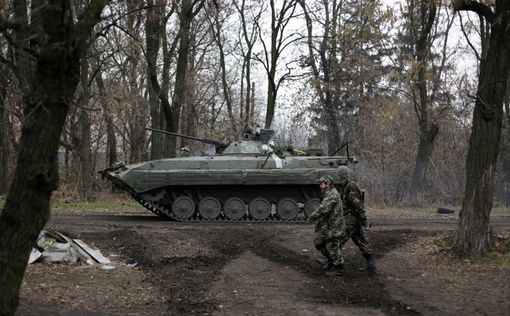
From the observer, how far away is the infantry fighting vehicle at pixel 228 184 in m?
17.9

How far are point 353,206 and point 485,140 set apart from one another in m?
2.93

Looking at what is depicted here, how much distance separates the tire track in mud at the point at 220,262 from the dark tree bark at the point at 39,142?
298cm

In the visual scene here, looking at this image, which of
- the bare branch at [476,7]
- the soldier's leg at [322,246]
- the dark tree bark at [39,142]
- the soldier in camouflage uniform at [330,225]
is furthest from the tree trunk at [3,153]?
the dark tree bark at [39,142]

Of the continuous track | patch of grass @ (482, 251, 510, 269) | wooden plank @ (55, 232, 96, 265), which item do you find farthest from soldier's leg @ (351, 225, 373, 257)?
the continuous track

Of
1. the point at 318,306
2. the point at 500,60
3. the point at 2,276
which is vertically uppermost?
the point at 500,60

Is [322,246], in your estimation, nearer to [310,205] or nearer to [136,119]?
[310,205]

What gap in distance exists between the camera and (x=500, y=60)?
1142cm

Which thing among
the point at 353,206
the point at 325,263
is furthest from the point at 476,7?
the point at 325,263

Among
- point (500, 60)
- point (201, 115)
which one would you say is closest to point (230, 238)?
point (500, 60)

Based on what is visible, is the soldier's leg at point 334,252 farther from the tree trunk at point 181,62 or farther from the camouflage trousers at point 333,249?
the tree trunk at point 181,62

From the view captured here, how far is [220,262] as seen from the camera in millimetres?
11516

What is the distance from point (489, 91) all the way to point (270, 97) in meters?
22.8

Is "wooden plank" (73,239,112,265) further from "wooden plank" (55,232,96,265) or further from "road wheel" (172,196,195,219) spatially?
"road wheel" (172,196,195,219)

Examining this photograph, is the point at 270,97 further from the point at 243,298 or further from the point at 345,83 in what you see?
the point at 243,298
